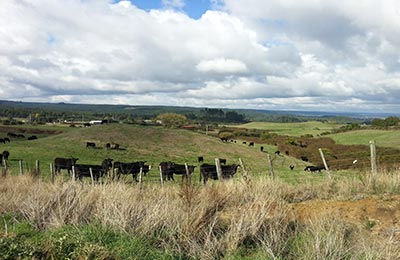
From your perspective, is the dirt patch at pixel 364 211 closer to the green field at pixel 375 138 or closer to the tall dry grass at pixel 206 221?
the tall dry grass at pixel 206 221

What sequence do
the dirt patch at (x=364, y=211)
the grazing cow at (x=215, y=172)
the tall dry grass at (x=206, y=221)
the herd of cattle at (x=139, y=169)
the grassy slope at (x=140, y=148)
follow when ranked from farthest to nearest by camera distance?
the grassy slope at (x=140, y=148) < the herd of cattle at (x=139, y=169) < the grazing cow at (x=215, y=172) < the dirt patch at (x=364, y=211) < the tall dry grass at (x=206, y=221)

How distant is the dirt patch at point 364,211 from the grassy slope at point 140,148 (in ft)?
84.4

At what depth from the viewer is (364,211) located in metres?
10.4

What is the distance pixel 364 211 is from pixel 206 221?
486 centimetres

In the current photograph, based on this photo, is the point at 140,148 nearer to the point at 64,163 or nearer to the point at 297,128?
the point at 64,163

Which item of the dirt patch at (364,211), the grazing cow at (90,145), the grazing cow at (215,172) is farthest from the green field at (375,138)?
the dirt patch at (364,211)

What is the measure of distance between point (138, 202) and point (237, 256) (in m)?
2.99

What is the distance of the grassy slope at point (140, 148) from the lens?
134 ft

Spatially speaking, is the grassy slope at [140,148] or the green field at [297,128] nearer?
the grassy slope at [140,148]

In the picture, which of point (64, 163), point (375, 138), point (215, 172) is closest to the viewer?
point (215, 172)

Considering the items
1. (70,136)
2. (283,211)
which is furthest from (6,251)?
(70,136)

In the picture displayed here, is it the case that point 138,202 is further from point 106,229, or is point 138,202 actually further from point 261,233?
point 261,233

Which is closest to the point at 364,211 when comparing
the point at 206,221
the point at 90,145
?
the point at 206,221

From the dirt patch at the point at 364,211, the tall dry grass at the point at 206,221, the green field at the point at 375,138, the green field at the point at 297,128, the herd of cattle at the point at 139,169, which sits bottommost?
the green field at the point at 297,128
